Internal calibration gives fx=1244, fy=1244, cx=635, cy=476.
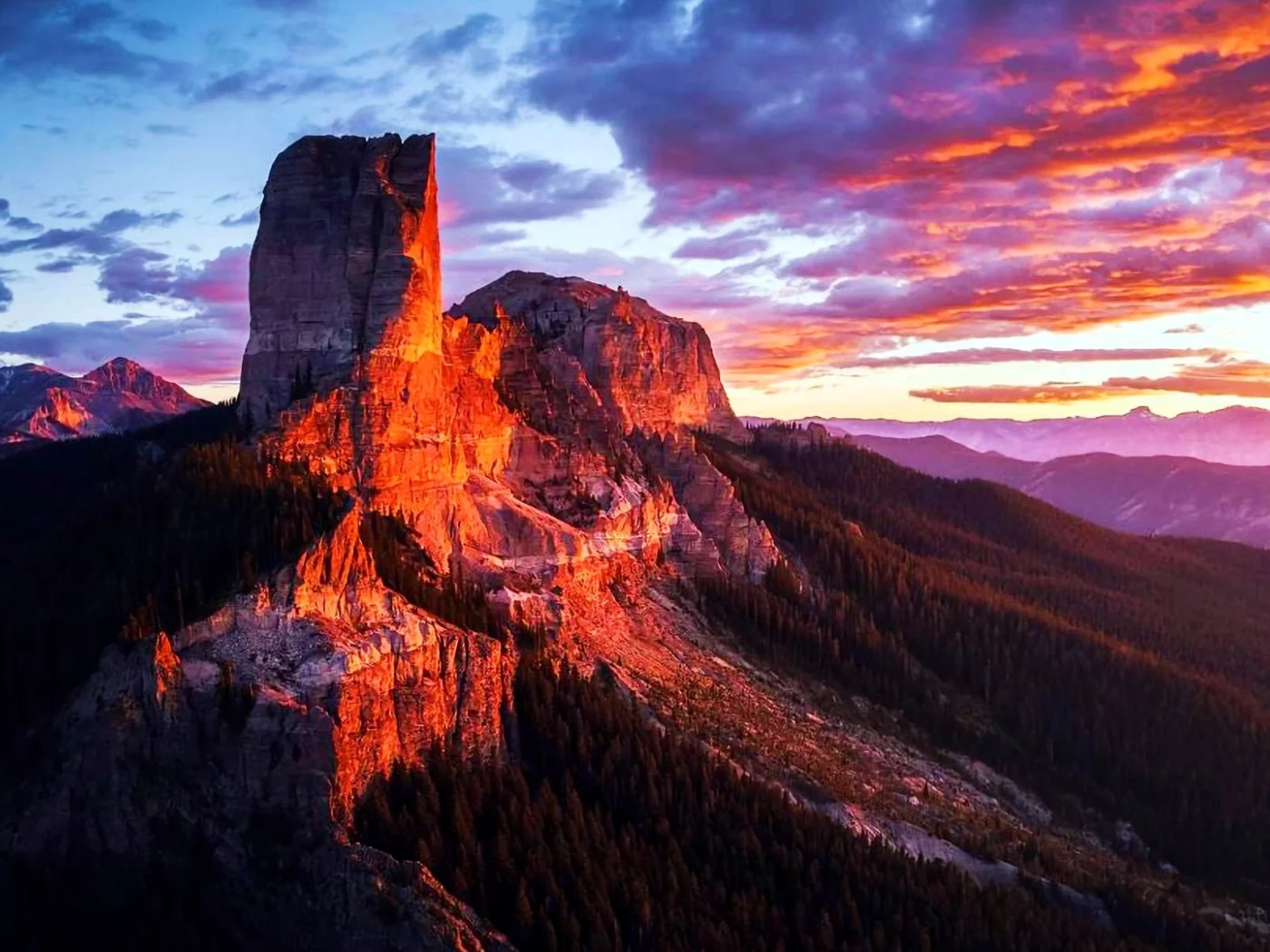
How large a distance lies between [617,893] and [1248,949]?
44.6 meters

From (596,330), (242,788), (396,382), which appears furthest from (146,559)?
(596,330)

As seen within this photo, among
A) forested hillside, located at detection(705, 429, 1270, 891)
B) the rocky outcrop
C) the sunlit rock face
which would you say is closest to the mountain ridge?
the rocky outcrop

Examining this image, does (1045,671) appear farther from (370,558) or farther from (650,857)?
(370,558)

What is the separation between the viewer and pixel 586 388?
13325 cm

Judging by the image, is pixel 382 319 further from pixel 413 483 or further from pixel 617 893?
pixel 617 893

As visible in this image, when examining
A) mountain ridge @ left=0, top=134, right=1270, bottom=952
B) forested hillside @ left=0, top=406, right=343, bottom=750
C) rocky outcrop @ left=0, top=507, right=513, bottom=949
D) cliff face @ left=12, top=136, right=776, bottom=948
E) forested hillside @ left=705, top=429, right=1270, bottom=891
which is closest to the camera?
rocky outcrop @ left=0, top=507, right=513, bottom=949

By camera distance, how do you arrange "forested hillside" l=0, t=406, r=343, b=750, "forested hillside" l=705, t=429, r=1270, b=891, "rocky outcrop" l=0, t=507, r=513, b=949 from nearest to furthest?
"rocky outcrop" l=0, t=507, r=513, b=949 → "forested hillside" l=0, t=406, r=343, b=750 → "forested hillside" l=705, t=429, r=1270, b=891

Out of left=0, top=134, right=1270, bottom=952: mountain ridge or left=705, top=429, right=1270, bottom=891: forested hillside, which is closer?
left=0, top=134, right=1270, bottom=952: mountain ridge

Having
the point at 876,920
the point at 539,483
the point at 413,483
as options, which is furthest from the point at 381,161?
the point at 876,920

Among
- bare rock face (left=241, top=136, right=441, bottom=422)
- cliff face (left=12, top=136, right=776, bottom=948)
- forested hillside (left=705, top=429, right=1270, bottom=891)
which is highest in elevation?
bare rock face (left=241, top=136, right=441, bottom=422)

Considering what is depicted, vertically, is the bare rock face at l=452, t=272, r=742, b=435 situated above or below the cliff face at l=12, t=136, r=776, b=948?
above

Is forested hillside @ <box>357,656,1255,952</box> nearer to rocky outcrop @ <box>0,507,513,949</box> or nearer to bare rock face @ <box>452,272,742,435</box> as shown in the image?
rocky outcrop @ <box>0,507,513,949</box>

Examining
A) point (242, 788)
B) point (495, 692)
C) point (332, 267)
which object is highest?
point (332, 267)

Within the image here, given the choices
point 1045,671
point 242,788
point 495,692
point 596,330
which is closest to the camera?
point 242,788
